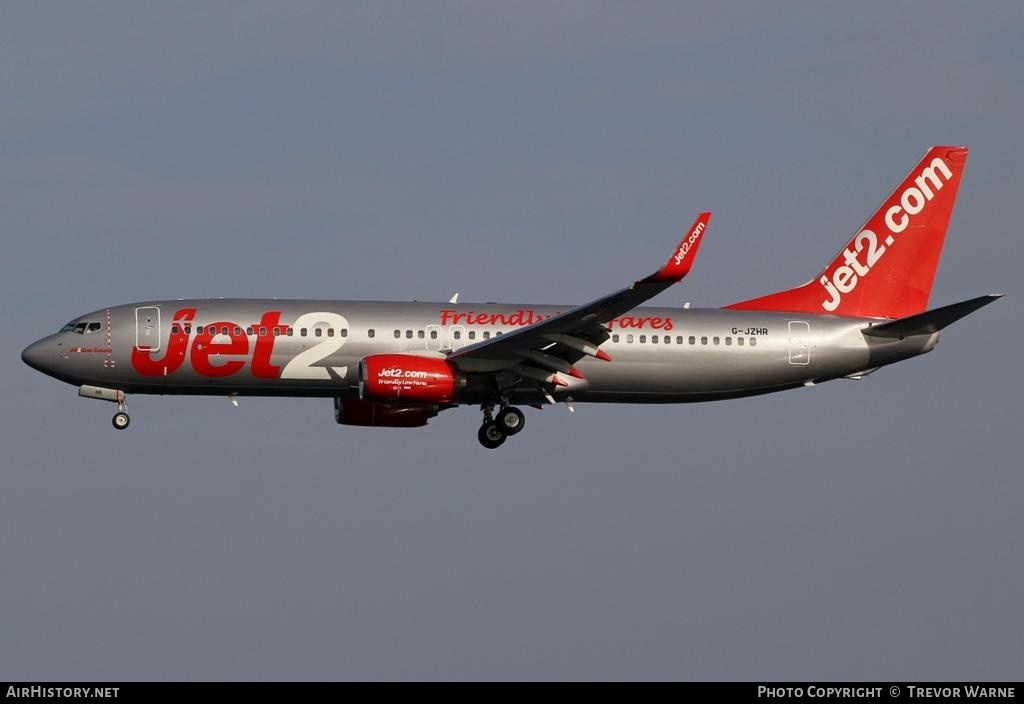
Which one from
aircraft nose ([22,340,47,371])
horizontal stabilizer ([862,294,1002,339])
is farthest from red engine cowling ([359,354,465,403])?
horizontal stabilizer ([862,294,1002,339])

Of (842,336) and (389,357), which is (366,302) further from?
(842,336)

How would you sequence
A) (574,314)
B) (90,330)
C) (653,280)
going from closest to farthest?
(653,280) < (574,314) < (90,330)

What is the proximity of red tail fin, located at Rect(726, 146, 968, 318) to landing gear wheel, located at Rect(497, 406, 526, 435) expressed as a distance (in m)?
8.64

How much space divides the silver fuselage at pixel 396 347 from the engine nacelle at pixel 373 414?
282 cm

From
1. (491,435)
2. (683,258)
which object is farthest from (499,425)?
(683,258)

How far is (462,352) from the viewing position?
51.1 metres

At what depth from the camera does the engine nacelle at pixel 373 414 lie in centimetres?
5569

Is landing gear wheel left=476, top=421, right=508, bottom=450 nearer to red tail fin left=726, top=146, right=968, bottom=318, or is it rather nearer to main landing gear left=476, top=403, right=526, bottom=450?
main landing gear left=476, top=403, right=526, bottom=450

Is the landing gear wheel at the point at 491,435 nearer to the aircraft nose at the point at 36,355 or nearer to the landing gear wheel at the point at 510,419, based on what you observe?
the landing gear wheel at the point at 510,419

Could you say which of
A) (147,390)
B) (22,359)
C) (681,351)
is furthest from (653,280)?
(22,359)

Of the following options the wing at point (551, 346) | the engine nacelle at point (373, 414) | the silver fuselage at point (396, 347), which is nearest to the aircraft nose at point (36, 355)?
the silver fuselage at point (396, 347)

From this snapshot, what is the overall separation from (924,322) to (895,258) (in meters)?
5.23

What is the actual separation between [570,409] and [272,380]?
365 inches

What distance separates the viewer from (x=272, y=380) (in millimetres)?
51875
